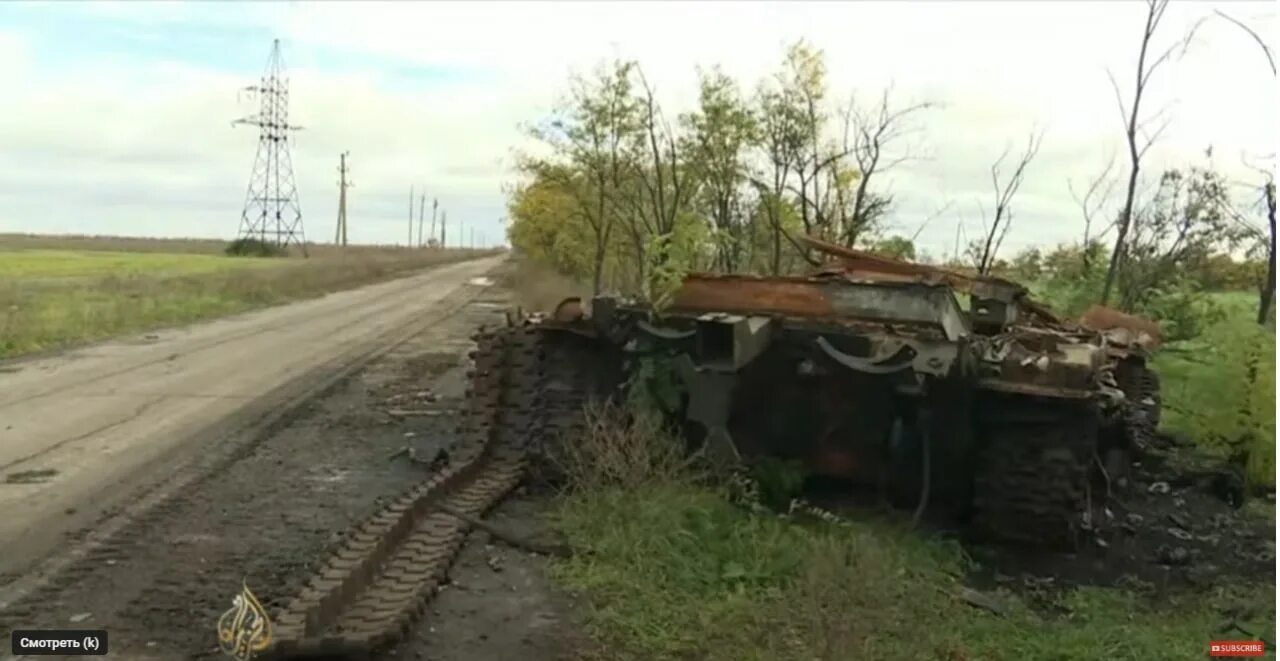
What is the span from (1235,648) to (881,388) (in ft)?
8.17

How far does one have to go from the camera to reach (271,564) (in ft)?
21.3

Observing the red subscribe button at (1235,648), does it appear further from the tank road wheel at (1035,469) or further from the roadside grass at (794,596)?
the tank road wheel at (1035,469)

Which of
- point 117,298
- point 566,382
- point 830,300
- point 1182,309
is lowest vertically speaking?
point 117,298

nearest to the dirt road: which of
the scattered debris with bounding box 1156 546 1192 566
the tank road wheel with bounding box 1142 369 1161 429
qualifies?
the scattered debris with bounding box 1156 546 1192 566

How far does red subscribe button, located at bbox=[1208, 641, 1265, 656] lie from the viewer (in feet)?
18.4

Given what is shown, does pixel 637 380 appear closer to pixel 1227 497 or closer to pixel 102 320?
pixel 1227 497

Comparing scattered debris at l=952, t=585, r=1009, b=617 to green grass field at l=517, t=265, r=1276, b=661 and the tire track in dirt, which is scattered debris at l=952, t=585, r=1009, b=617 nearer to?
green grass field at l=517, t=265, r=1276, b=661

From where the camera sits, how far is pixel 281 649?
190 inches

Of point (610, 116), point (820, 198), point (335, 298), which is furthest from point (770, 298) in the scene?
point (335, 298)

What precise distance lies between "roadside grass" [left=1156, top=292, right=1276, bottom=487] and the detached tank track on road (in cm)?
Result: 515

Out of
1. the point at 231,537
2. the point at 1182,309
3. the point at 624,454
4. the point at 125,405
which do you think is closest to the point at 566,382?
the point at 624,454

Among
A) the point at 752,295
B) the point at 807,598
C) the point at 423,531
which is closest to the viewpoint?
the point at 807,598

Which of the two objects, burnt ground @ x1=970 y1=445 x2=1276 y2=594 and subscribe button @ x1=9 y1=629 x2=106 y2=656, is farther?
burnt ground @ x1=970 y1=445 x2=1276 y2=594

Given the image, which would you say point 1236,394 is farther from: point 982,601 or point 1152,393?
point 982,601
